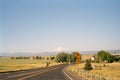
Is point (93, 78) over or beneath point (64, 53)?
beneath

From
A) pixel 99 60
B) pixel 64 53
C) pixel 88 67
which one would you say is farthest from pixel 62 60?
pixel 88 67

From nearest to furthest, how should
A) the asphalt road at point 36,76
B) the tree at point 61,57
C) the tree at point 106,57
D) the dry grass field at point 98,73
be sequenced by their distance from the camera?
1. the dry grass field at point 98,73
2. the asphalt road at point 36,76
3. the tree at point 106,57
4. the tree at point 61,57

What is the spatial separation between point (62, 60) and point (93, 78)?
516 ft

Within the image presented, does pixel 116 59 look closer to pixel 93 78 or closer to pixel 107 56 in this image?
pixel 107 56

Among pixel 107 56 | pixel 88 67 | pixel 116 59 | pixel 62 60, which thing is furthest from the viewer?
pixel 62 60

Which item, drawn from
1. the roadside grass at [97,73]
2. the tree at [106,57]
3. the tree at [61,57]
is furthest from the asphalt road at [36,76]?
the tree at [61,57]

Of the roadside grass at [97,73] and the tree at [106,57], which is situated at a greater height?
the tree at [106,57]

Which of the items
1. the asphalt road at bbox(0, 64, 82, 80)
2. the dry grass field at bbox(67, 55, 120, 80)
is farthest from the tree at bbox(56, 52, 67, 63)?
the asphalt road at bbox(0, 64, 82, 80)

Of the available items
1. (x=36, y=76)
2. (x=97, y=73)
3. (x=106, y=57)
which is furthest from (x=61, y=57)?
(x=36, y=76)

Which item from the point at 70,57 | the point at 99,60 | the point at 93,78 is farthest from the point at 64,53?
the point at 93,78

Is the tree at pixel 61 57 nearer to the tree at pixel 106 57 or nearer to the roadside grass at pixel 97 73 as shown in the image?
the tree at pixel 106 57

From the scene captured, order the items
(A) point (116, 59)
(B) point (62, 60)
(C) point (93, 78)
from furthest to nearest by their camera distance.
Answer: (B) point (62, 60), (A) point (116, 59), (C) point (93, 78)

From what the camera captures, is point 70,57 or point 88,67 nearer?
point 88,67

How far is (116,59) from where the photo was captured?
553 feet
